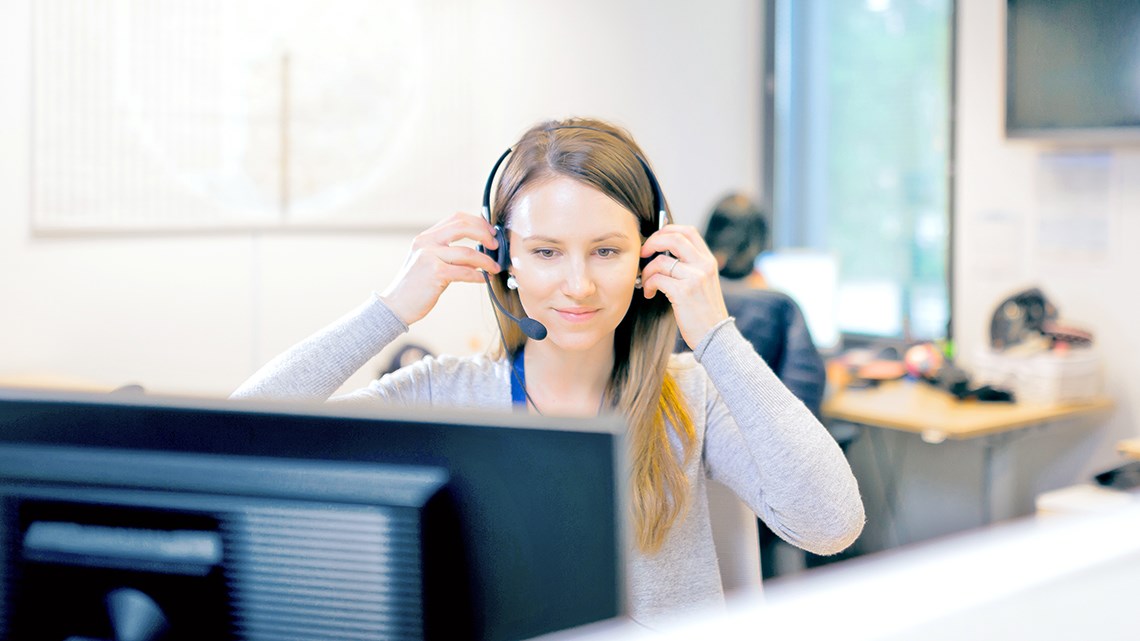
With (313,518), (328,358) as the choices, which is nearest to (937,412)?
(328,358)

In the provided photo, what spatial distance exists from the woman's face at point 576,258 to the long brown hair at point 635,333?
0.07 ft

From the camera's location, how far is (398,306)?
49.1 inches

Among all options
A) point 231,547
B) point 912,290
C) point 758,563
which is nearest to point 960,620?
point 231,547

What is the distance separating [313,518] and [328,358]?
0.64m

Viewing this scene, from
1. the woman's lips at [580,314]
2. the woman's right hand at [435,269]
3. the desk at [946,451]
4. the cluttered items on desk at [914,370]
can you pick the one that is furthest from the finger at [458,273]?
the cluttered items on desk at [914,370]

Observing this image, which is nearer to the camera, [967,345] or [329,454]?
[329,454]

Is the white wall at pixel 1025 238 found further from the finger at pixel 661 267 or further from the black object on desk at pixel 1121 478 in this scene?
the finger at pixel 661 267

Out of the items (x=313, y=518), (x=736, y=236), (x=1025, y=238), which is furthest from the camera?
(x=1025, y=238)

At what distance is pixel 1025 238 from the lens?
3520mm

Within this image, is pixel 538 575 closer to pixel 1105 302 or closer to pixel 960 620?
pixel 960 620

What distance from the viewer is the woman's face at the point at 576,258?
118 centimetres

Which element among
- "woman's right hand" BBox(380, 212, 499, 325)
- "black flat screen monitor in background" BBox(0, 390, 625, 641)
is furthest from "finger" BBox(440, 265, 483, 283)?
"black flat screen monitor in background" BBox(0, 390, 625, 641)

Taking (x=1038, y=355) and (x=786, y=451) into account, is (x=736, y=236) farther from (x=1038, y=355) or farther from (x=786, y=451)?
(x=786, y=451)

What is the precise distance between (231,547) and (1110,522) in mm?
455
